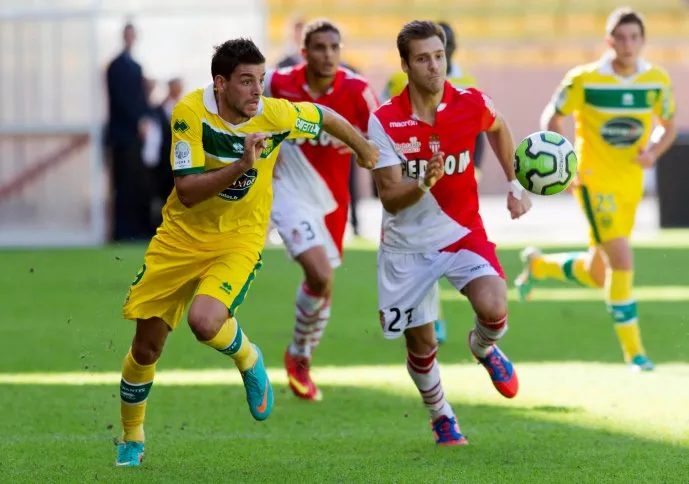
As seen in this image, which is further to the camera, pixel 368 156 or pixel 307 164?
pixel 307 164

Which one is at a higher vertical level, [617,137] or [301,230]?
[617,137]

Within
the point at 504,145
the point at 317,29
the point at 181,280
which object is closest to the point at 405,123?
the point at 504,145

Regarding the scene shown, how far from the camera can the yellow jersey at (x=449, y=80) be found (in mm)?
10180

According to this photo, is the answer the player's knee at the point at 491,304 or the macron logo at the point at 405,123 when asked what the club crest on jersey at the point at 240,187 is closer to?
the macron logo at the point at 405,123

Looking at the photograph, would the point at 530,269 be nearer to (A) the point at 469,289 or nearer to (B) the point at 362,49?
(A) the point at 469,289

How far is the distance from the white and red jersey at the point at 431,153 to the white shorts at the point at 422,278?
6 centimetres

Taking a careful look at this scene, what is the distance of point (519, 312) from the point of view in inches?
504

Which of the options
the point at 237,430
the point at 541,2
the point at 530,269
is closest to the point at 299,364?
the point at 237,430

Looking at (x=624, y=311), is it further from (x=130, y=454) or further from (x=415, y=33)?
(x=130, y=454)

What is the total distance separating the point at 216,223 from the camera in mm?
6766

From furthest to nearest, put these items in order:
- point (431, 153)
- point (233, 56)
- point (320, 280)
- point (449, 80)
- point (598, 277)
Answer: point (449, 80) < point (598, 277) < point (320, 280) < point (431, 153) < point (233, 56)

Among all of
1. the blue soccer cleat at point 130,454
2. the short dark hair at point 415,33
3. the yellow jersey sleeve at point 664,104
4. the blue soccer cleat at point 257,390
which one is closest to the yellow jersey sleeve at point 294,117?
the short dark hair at point 415,33

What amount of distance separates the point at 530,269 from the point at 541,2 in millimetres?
31659

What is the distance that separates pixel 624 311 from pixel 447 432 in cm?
290
